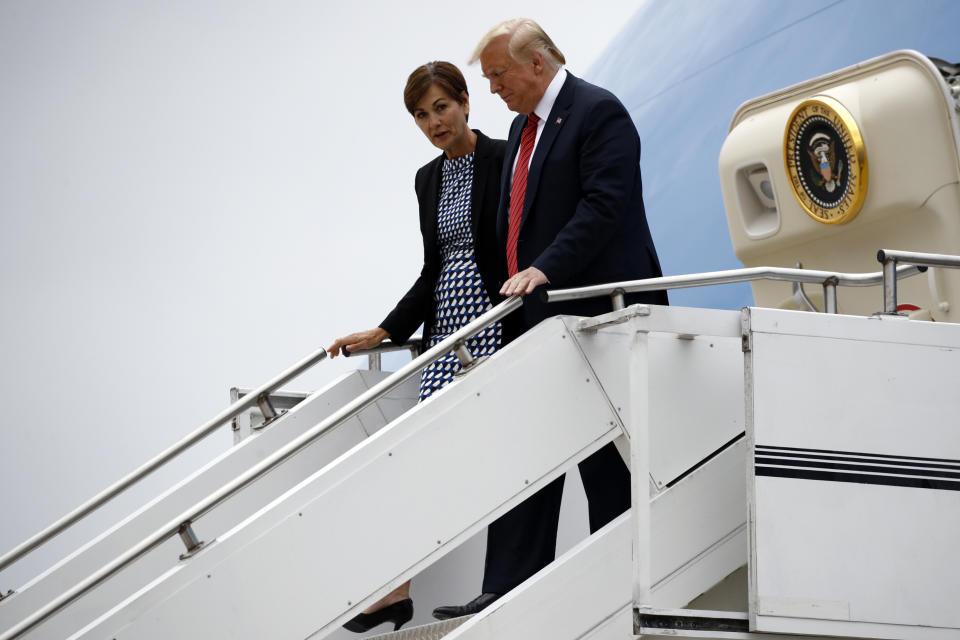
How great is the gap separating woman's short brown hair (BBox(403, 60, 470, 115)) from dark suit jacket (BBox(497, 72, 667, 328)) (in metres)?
0.48

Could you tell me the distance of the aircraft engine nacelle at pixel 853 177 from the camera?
3699 millimetres

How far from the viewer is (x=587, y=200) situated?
108 inches

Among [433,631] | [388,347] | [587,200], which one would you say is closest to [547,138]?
[587,200]

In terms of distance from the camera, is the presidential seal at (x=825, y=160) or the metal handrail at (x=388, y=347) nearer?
the metal handrail at (x=388, y=347)

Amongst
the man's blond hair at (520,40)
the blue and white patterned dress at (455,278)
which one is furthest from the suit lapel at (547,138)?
the blue and white patterned dress at (455,278)

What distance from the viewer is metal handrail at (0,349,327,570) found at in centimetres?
326

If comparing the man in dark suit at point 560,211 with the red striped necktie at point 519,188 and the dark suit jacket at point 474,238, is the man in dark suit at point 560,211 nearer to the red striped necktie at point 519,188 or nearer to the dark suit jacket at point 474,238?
the red striped necktie at point 519,188

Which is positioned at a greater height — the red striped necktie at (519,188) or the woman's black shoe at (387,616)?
the red striped necktie at (519,188)

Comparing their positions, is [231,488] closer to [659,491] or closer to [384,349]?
[659,491]

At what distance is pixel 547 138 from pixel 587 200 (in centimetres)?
24

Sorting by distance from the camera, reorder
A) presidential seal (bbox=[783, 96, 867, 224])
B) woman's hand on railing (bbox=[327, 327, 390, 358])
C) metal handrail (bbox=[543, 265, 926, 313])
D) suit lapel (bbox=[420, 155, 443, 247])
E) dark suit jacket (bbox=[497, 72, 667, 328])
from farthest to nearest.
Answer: presidential seal (bbox=[783, 96, 867, 224]), woman's hand on railing (bbox=[327, 327, 390, 358]), suit lapel (bbox=[420, 155, 443, 247]), dark suit jacket (bbox=[497, 72, 667, 328]), metal handrail (bbox=[543, 265, 926, 313])

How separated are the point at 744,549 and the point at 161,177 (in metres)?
5.62

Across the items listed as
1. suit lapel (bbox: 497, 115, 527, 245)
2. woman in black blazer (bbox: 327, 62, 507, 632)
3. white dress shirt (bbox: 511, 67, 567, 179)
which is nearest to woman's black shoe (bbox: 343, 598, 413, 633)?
woman in black blazer (bbox: 327, 62, 507, 632)

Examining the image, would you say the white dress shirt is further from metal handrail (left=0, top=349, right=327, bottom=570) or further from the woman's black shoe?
the woman's black shoe
